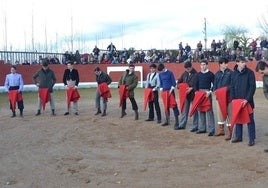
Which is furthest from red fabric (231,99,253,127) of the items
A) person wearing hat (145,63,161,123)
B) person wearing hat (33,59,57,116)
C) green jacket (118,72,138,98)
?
person wearing hat (33,59,57,116)

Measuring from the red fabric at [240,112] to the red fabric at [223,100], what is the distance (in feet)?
2.93

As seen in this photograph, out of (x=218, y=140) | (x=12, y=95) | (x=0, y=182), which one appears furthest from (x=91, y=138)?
(x=12, y=95)

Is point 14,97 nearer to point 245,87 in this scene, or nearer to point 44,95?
point 44,95

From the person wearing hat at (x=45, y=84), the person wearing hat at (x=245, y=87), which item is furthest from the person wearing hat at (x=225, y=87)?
the person wearing hat at (x=45, y=84)

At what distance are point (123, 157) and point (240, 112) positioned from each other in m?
2.71

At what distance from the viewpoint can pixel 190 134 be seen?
11484 millimetres

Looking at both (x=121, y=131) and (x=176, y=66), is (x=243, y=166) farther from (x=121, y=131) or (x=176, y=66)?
(x=176, y=66)

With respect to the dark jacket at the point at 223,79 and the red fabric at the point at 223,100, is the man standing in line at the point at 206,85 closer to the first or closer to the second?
the dark jacket at the point at 223,79

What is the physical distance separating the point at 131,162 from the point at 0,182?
250 centimetres

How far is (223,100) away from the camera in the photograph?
419 inches

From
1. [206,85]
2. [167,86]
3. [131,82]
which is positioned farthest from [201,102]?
[131,82]

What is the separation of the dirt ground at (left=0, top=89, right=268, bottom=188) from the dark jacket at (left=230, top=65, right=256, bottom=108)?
1081mm

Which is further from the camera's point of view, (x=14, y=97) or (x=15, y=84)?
(x=15, y=84)

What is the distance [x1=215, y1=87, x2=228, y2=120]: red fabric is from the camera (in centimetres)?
1061
